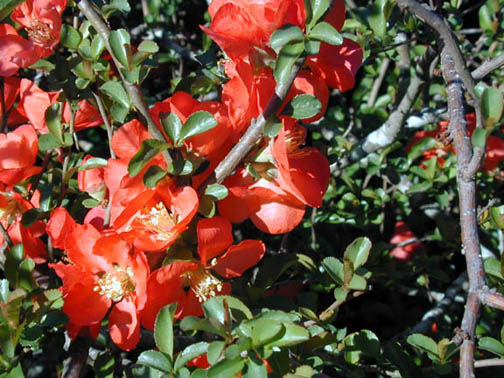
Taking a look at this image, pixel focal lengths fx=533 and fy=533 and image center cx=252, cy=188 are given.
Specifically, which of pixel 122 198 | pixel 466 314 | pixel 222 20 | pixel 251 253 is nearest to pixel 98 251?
pixel 122 198

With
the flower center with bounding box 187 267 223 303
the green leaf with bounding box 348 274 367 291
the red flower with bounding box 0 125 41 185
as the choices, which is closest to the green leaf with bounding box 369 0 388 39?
the green leaf with bounding box 348 274 367 291

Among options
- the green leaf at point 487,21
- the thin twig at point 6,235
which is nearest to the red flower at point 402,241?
the green leaf at point 487,21

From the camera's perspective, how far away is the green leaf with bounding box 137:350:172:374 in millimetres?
768

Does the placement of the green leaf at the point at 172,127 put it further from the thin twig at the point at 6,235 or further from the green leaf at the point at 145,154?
the thin twig at the point at 6,235

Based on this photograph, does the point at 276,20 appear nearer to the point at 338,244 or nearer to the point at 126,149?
the point at 126,149

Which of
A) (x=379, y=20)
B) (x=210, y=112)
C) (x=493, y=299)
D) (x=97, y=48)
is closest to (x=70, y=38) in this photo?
(x=97, y=48)

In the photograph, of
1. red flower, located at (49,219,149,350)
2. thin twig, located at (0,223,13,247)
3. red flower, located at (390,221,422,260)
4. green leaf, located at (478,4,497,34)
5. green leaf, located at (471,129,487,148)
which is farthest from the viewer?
red flower, located at (390,221,422,260)

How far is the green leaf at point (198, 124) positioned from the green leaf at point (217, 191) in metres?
→ 0.08

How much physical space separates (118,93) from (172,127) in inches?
4.4

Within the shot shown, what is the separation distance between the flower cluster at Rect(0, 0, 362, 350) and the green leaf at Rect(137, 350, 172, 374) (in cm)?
9

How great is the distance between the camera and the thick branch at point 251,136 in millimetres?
728

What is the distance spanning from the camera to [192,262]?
82cm

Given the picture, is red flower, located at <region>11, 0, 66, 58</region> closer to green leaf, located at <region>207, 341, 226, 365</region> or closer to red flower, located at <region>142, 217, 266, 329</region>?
red flower, located at <region>142, 217, 266, 329</region>

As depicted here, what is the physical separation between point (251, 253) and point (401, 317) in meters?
1.35
